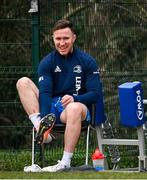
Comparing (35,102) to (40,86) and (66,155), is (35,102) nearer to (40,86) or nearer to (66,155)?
(40,86)

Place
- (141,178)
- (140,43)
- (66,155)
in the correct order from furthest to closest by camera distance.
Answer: (140,43) → (66,155) → (141,178)

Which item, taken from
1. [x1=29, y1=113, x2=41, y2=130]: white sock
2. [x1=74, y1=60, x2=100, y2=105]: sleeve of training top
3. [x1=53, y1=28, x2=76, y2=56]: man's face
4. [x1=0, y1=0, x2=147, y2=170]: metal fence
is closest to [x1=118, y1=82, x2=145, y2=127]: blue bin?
[x1=74, y1=60, x2=100, y2=105]: sleeve of training top

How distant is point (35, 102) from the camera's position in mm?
8312

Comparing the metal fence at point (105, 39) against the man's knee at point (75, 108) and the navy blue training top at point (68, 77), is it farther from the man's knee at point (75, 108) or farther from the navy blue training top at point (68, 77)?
the man's knee at point (75, 108)

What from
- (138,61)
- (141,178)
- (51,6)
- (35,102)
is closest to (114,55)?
(138,61)

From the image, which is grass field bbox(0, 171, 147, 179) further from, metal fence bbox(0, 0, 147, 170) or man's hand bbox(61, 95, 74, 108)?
metal fence bbox(0, 0, 147, 170)

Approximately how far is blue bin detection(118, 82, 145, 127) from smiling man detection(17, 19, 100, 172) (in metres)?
0.29

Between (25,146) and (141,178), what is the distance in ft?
8.24

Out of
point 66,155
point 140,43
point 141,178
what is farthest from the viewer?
point 140,43

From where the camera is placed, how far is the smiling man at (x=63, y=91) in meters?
7.99

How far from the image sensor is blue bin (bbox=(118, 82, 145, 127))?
819 centimetres

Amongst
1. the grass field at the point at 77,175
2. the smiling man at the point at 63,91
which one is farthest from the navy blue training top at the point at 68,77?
the grass field at the point at 77,175

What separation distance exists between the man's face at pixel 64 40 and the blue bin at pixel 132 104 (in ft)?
2.36

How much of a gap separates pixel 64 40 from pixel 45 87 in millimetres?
548
